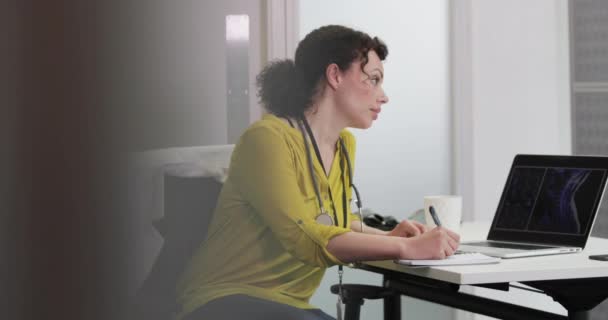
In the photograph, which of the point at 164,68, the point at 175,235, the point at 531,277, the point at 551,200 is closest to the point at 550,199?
the point at 551,200

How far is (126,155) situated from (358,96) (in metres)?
1.17

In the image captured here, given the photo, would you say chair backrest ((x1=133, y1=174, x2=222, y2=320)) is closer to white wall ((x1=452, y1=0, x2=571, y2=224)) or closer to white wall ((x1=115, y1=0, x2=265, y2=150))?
white wall ((x1=115, y1=0, x2=265, y2=150))

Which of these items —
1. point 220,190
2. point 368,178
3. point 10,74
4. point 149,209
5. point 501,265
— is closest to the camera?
point 10,74

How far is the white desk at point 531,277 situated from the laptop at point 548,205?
2.1 inches

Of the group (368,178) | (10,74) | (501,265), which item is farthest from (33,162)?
(368,178)

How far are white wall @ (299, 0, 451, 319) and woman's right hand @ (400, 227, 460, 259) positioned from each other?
992 millimetres

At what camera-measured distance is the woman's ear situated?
1542 millimetres

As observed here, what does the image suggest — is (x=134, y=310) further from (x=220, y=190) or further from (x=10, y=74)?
(x=220, y=190)

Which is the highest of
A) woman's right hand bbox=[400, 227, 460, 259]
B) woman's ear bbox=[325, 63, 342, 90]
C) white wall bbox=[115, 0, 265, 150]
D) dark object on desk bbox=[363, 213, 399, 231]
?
woman's ear bbox=[325, 63, 342, 90]

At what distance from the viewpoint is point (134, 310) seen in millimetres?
410

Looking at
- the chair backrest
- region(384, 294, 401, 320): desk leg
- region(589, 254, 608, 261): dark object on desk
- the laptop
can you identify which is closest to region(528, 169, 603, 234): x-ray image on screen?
the laptop

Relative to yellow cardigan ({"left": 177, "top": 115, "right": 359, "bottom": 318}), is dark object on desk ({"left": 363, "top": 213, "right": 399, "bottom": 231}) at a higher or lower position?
lower

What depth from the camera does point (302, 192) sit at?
147 centimetres

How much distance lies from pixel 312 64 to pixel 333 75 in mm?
57
